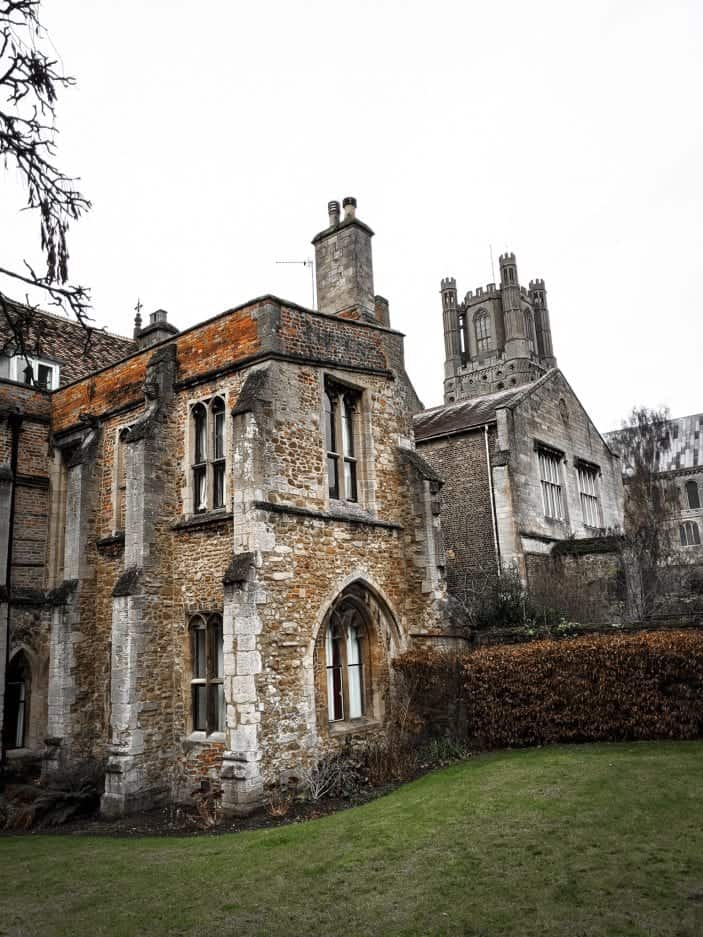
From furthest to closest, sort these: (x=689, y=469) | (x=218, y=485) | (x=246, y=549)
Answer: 1. (x=689, y=469)
2. (x=218, y=485)
3. (x=246, y=549)

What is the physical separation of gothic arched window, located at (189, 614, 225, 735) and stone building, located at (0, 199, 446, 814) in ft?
0.13

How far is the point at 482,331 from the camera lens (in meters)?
77.7

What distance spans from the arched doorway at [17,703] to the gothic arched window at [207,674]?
5.52 metres

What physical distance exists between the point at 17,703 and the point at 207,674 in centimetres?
615

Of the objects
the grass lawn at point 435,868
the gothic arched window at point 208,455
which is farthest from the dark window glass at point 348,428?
the grass lawn at point 435,868

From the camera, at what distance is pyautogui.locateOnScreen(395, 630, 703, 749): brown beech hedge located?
11.1 metres

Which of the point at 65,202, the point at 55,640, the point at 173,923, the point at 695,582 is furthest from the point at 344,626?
the point at 695,582

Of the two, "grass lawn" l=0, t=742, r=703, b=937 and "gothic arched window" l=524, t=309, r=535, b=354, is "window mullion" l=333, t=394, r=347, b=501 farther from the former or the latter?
"gothic arched window" l=524, t=309, r=535, b=354

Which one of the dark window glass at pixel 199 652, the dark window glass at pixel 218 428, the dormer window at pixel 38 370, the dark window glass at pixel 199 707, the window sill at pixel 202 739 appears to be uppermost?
the dormer window at pixel 38 370

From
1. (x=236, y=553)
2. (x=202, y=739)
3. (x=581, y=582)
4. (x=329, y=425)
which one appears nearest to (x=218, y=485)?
(x=236, y=553)

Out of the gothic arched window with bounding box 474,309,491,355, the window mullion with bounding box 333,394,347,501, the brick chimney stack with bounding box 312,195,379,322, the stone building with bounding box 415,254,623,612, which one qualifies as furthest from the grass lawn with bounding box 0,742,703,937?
the gothic arched window with bounding box 474,309,491,355

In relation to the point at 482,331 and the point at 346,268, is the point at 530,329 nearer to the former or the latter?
the point at 482,331

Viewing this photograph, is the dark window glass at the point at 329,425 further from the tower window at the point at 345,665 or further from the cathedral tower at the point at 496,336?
the cathedral tower at the point at 496,336

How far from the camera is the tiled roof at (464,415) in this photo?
22625mm
